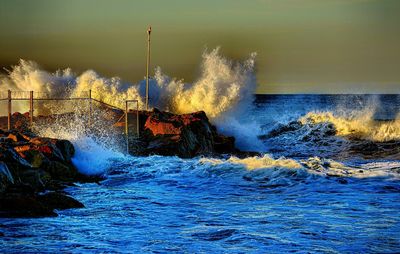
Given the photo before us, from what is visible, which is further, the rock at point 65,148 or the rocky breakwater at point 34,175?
the rock at point 65,148

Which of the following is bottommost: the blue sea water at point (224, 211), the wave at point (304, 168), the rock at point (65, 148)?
the blue sea water at point (224, 211)

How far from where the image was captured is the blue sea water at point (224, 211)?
10.9 m

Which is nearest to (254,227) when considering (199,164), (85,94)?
(199,164)

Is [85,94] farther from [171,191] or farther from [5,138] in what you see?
[171,191]

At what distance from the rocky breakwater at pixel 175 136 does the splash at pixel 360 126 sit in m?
10.8

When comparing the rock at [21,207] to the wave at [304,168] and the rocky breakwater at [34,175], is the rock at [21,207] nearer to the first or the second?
the rocky breakwater at [34,175]

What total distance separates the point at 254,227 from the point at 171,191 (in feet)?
17.4

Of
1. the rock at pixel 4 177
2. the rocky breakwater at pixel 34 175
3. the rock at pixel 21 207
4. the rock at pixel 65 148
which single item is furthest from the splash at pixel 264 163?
the rock at pixel 21 207

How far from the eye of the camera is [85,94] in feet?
134

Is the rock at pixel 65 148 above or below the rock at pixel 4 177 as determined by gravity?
above

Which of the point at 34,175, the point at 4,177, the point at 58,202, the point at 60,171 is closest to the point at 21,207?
the point at 58,202

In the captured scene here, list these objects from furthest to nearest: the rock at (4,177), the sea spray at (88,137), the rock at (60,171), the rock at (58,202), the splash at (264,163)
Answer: the sea spray at (88,137) → the splash at (264,163) → the rock at (60,171) → the rock at (4,177) → the rock at (58,202)

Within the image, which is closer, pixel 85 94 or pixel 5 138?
pixel 5 138

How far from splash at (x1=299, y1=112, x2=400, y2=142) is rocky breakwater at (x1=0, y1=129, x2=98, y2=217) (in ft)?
66.5
